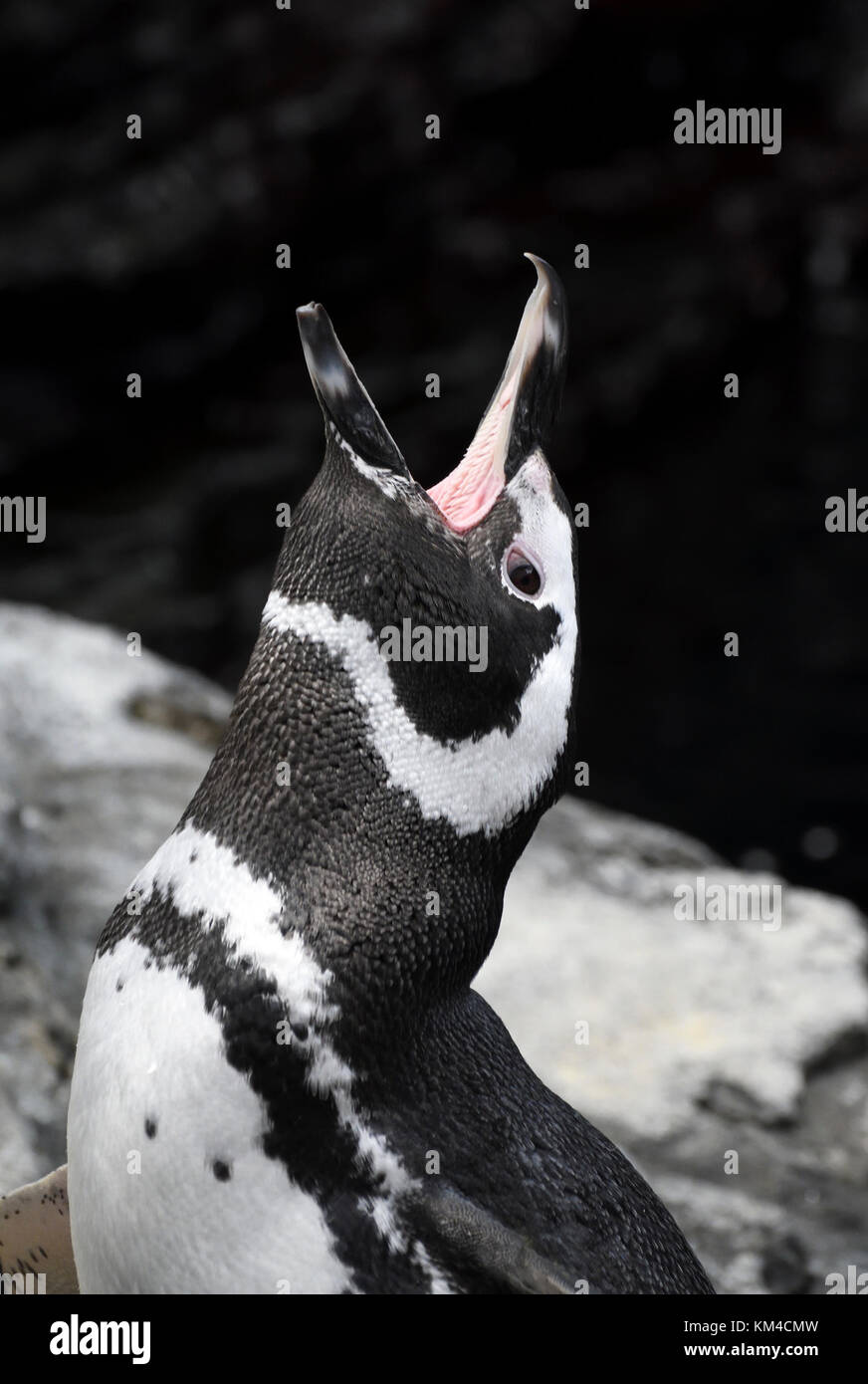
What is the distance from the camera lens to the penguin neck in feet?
6.08

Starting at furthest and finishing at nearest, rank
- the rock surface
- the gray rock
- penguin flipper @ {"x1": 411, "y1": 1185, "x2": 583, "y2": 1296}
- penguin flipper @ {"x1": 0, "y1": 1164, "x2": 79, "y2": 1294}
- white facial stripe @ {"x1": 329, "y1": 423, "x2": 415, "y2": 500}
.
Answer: the rock surface < the gray rock < penguin flipper @ {"x1": 0, "y1": 1164, "x2": 79, "y2": 1294} < white facial stripe @ {"x1": 329, "y1": 423, "x2": 415, "y2": 500} < penguin flipper @ {"x1": 411, "y1": 1185, "x2": 583, "y2": 1296}

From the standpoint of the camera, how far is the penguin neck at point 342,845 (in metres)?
1.85

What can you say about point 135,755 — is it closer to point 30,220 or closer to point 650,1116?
point 650,1116

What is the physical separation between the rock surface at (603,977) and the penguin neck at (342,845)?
0.99 metres

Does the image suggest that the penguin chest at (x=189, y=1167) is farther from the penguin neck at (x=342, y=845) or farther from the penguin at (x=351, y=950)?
the penguin neck at (x=342, y=845)

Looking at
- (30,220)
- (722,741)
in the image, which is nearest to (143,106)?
(30,220)

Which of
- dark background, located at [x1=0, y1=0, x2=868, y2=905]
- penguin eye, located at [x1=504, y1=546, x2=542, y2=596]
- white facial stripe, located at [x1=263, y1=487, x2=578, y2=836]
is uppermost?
dark background, located at [x1=0, y1=0, x2=868, y2=905]

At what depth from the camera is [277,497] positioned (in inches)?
296

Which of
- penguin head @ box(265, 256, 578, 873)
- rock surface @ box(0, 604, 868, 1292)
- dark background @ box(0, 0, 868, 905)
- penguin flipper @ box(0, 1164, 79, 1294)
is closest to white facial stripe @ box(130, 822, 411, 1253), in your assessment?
penguin head @ box(265, 256, 578, 873)

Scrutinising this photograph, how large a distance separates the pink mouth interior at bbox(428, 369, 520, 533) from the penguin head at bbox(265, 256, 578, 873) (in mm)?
12

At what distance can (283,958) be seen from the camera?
6.01ft

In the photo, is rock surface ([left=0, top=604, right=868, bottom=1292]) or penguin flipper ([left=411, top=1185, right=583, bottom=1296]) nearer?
penguin flipper ([left=411, top=1185, right=583, bottom=1296])

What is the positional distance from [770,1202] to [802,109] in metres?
8.20

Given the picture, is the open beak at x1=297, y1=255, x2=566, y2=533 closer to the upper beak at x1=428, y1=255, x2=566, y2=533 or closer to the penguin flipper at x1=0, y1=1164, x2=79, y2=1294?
the upper beak at x1=428, y1=255, x2=566, y2=533
